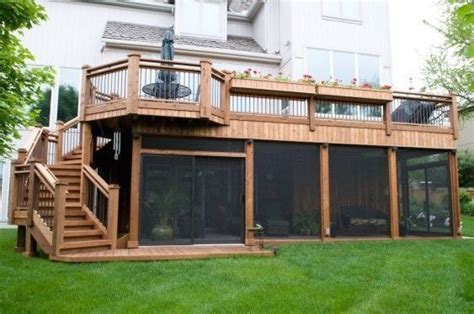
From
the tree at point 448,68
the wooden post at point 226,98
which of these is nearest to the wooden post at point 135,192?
the wooden post at point 226,98

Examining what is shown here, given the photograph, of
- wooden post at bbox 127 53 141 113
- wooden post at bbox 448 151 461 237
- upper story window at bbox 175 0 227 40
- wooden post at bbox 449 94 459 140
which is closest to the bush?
wooden post at bbox 448 151 461 237

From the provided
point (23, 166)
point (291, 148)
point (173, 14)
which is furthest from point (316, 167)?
point (173, 14)

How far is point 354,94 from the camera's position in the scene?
962cm

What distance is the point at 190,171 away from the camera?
8547mm

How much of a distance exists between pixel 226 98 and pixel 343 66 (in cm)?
553

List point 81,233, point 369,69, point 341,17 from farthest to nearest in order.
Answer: point 341,17
point 369,69
point 81,233

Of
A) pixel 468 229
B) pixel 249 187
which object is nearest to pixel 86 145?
pixel 249 187

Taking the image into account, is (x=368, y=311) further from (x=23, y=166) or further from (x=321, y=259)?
(x=23, y=166)

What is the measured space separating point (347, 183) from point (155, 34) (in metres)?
7.30

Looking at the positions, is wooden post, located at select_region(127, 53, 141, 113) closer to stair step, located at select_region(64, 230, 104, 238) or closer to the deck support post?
stair step, located at select_region(64, 230, 104, 238)

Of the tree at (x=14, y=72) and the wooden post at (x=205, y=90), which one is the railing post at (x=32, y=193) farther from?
the wooden post at (x=205, y=90)

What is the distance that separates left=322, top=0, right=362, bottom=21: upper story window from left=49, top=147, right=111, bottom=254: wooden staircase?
8.79 metres

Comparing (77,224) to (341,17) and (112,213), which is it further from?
Result: (341,17)

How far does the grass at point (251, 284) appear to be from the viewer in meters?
4.42
